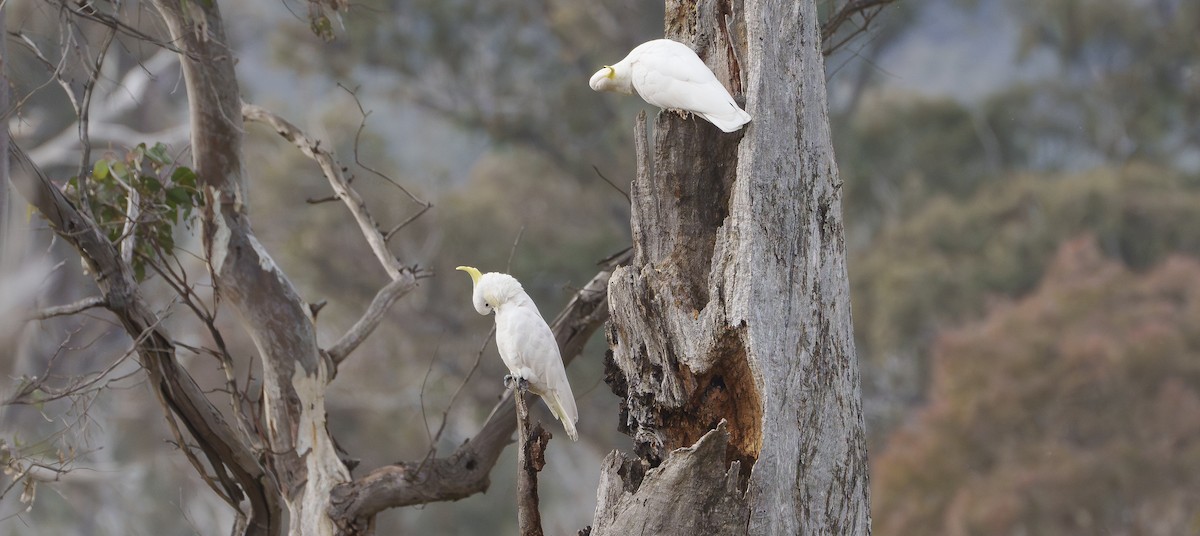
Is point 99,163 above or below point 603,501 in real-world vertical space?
above

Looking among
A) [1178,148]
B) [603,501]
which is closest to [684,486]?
[603,501]

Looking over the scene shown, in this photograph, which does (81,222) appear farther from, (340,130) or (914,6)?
(914,6)

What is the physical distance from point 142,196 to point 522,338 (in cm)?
109

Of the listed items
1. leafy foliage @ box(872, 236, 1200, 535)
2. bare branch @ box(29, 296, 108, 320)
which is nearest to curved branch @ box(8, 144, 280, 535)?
bare branch @ box(29, 296, 108, 320)

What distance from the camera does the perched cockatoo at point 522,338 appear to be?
76.8 inches

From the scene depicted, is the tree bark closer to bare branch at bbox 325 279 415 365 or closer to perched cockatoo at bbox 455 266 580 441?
perched cockatoo at bbox 455 266 580 441

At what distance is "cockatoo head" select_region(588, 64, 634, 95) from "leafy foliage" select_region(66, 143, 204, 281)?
966mm

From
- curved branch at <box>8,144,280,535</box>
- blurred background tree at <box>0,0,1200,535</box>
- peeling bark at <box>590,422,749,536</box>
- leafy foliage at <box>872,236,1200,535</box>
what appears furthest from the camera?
blurred background tree at <box>0,0,1200,535</box>

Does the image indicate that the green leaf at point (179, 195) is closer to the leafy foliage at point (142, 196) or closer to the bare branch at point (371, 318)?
the leafy foliage at point (142, 196)

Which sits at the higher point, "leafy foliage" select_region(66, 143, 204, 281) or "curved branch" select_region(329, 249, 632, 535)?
"leafy foliage" select_region(66, 143, 204, 281)

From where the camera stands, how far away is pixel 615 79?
6.91ft

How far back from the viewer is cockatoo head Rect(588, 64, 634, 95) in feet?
6.87

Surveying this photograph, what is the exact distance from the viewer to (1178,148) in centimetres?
942

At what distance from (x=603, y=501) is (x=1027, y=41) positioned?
9.27 meters
